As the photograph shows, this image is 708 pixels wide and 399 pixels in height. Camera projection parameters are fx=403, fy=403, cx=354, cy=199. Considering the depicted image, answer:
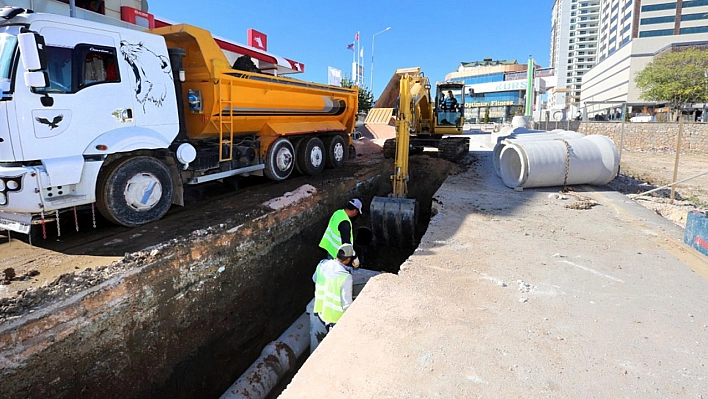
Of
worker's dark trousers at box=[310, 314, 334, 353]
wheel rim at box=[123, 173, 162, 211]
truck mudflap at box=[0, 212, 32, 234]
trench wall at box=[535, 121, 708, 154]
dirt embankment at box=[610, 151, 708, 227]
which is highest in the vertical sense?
trench wall at box=[535, 121, 708, 154]

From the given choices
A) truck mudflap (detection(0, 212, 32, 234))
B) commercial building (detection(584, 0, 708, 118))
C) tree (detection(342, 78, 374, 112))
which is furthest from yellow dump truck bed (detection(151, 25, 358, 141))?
commercial building (detection(584, 0, 708, 118))

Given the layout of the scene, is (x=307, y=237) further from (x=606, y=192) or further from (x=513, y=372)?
(x=606, y=192)

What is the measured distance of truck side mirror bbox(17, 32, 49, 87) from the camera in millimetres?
4043

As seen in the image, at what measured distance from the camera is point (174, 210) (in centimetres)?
654

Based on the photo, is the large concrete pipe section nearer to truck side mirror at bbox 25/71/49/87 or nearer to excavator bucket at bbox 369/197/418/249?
excavator bucket at bbox 369/197/418/249

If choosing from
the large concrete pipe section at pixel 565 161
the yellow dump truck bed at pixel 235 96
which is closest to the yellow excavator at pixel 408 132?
the yellow dump truck bed at pixel 235 96

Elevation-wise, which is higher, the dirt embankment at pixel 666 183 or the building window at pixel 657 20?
the building window at pixel 657 20

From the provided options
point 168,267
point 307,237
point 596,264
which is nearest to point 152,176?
point 168,267

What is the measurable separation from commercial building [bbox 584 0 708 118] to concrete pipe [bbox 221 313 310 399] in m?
58.4

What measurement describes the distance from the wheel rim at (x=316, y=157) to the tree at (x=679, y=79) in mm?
38564

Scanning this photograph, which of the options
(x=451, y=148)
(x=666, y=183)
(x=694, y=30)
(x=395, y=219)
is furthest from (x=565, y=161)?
(x=694, y=30)

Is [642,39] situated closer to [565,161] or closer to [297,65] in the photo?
[297,65]

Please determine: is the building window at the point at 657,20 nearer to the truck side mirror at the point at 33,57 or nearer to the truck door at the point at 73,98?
the truck door at the point at 73,98

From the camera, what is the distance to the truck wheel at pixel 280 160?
7961 millimetres
